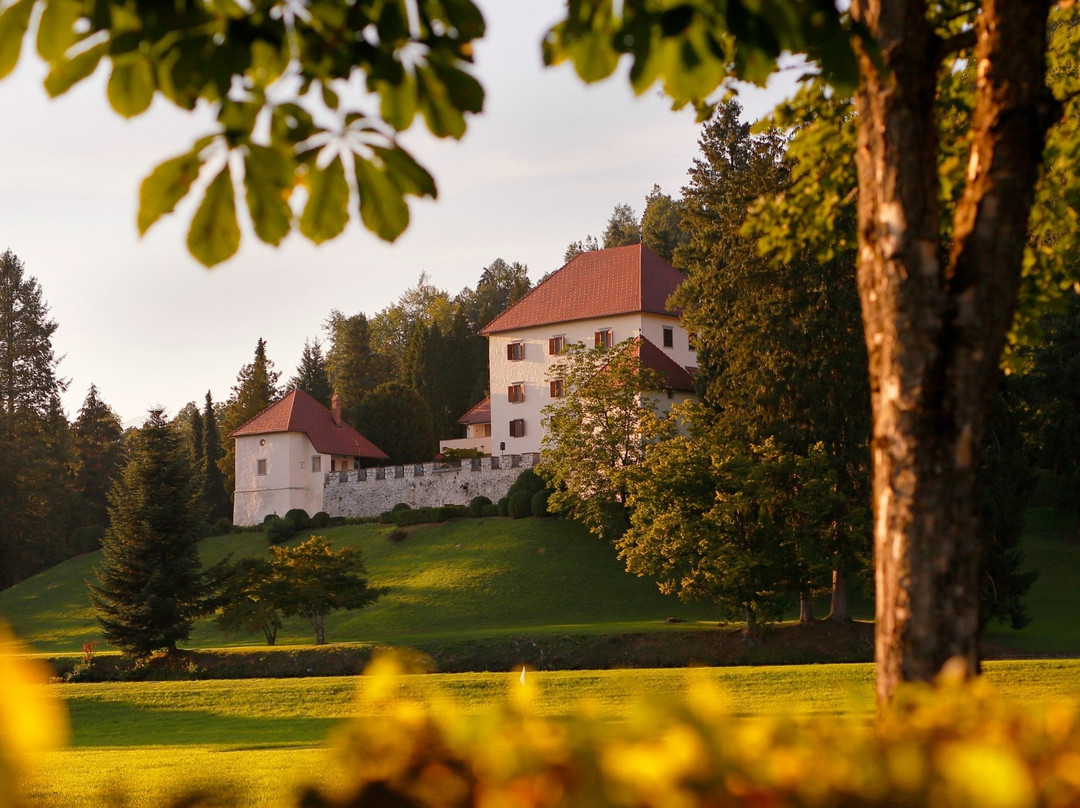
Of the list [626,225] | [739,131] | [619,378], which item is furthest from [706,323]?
[626,225]

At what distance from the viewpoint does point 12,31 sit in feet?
8.96

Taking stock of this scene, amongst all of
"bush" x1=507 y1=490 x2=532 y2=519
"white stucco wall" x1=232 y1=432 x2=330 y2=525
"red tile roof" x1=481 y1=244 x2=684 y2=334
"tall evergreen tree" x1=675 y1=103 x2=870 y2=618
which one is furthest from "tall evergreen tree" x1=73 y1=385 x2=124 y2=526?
"tall evergreen tree" x1=675 y1=103 x2=870 y2=618

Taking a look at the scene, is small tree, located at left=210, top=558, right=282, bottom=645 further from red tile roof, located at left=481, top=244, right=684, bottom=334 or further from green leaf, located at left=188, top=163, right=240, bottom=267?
red tile roof, located at left=481, top=244, right=684, bottom=334

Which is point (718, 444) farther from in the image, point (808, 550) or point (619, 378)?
point (619, 378)

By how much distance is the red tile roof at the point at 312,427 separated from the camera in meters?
64.1

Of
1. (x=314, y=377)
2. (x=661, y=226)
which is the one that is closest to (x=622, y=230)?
(x=661, y=226)

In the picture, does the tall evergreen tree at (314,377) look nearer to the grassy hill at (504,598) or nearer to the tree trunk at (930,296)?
the grassy hill at (504,598)

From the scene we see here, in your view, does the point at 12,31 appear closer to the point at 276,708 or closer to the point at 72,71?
the point at 72,71

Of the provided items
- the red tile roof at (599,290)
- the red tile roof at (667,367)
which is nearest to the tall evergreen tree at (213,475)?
the red tile roof at (599,290)

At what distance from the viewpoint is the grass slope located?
36844mm

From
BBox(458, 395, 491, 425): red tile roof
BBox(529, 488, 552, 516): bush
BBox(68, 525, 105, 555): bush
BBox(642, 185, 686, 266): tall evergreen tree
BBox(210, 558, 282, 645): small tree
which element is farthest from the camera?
BBox(642, 185, 686, 266): tall evergreen tree

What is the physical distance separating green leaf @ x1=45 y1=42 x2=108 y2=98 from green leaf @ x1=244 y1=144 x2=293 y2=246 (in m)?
0.43

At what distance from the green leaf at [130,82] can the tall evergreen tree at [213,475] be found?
7190 centimetres

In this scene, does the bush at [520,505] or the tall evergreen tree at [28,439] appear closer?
the bush at [520,505]
